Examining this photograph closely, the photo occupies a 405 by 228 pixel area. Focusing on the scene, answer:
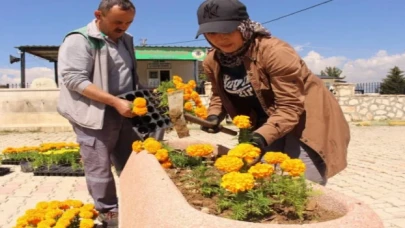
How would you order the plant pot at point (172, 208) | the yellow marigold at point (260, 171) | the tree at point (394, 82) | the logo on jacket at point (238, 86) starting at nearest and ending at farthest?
1. the plant pot at point (172, 208)
2. the yellow marigold at point (260, 171)
3. the logo on jacket at point (238, 86)
4. the tree at point (394, 82)

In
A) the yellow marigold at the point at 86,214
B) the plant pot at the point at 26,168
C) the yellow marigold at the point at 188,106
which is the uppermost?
the yellow marigold at the point at 188,106

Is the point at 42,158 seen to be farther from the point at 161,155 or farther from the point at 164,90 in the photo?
the point at 161,155

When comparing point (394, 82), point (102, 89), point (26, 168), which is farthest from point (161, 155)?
point (394, 82)

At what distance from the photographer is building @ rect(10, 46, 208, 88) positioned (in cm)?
1948

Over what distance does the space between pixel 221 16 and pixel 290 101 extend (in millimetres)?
476

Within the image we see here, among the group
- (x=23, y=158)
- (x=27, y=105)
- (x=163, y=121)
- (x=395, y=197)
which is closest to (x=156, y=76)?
(x=27, y=105)

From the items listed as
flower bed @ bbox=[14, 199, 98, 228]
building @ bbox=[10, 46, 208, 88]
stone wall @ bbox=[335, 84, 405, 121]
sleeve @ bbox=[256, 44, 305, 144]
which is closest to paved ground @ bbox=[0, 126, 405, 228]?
flower bed @ bbox=[14, 199, 98, 228]

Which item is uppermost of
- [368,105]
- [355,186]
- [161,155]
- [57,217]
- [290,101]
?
[290,101]

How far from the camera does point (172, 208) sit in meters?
1.36

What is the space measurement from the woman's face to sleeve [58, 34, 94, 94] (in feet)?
3.39

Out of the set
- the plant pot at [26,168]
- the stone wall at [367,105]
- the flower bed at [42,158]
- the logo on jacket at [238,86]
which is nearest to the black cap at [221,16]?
the logo on jacket at [238,86]

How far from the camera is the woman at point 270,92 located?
6.40ft

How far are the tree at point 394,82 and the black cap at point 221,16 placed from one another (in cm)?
3523

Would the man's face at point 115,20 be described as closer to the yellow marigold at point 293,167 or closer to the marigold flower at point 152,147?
the marigold flower at point 152,147
